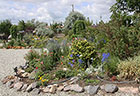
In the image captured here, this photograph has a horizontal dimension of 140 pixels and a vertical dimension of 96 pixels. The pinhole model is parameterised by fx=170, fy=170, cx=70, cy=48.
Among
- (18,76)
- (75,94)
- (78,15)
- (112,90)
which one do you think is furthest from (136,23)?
(78,15)

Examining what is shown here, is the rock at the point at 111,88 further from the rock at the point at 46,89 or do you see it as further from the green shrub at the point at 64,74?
the rock at the point at 46,89

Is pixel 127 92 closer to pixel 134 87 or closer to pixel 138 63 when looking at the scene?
pixel 134 87

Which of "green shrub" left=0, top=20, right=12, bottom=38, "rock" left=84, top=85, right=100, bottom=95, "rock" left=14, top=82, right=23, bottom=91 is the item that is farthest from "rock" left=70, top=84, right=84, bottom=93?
"green shrub" left=0, top=20, right=12, bottom=38

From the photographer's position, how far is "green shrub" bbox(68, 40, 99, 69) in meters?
5.03

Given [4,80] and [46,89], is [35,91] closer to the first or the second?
[46,89]

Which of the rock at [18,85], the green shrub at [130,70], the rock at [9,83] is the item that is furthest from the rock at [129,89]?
the rock at [9,83]

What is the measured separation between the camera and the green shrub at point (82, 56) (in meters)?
5.03

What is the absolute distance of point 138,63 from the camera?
4.21 metres

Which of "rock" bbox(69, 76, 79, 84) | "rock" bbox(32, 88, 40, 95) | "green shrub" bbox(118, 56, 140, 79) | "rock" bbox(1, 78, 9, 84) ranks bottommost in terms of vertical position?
"rock" bbox(32, 88, 40, 95)

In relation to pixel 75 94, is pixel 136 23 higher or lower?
higher

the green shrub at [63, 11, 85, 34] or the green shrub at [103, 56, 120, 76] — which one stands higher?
the green shrub at [63, 11, 85, 34]

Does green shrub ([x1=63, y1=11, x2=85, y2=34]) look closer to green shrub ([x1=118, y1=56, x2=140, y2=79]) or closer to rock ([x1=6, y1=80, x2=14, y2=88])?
rock ([x1=6, y1=80, x2=14, y2=88])

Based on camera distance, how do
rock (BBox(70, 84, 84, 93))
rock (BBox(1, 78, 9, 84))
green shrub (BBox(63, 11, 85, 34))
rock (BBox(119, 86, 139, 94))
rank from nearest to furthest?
rock (BBox(119, 86, 139, 94)) → rock (BBox(70, 84, 84, 93)) → rock (BBox(1, 78, 9, 84)) → green shrub (BBox(63, 11, 85, 34))

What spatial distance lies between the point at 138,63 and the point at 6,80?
3855mm
